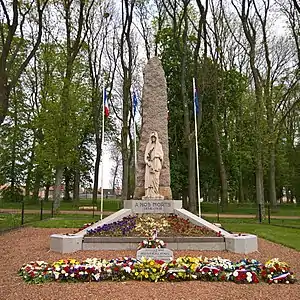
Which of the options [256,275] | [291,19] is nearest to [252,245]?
[256,275]

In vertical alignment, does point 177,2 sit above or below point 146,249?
above

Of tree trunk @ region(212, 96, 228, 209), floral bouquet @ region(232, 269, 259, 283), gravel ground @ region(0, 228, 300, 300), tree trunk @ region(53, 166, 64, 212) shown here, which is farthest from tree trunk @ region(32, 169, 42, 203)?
floral bouquet @ region(232, 269, 259, 283)

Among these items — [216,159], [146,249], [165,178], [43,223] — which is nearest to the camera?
[146,249]

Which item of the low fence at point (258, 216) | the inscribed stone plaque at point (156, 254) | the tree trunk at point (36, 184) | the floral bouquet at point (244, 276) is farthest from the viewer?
the tree trunk at point (36, 184)

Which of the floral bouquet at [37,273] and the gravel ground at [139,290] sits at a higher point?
the floral bouquet at [37,273]

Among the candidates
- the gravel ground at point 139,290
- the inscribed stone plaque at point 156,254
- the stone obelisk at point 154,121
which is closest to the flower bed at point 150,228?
the stone obelisk at point 154,121

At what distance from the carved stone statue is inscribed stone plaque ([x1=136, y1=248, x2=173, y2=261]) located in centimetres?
618

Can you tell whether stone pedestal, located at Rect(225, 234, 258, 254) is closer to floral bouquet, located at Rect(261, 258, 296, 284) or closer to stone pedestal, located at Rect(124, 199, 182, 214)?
floral bouquet, located at Rect(261, 258, 296, 284)

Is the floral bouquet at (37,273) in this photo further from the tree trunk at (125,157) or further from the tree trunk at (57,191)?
the tree trunk at (125,157)

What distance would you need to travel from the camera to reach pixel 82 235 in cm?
1072

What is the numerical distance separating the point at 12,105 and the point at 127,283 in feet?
97.8

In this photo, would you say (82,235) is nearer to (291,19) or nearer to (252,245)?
(252,245)

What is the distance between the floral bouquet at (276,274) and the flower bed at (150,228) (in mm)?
4084

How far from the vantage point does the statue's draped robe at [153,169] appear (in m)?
14.1
